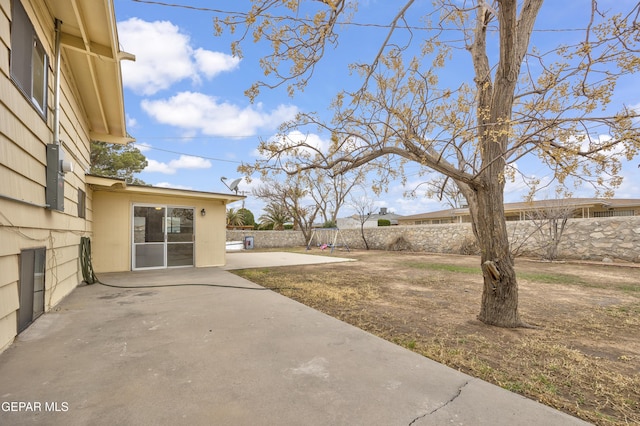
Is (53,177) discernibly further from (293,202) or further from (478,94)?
(293,202)

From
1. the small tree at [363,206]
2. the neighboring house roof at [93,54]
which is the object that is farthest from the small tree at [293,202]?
the neighboring house roof at [93,54]

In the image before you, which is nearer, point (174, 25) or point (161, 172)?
point (174, 25)

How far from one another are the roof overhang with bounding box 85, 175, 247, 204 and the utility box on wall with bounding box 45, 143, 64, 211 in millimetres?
2871

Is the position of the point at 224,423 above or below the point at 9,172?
below

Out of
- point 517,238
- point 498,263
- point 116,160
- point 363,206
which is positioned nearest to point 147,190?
point 498,263

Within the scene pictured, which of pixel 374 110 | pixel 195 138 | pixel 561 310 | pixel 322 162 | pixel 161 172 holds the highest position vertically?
pixel 195 138

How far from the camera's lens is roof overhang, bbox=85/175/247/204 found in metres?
6.56

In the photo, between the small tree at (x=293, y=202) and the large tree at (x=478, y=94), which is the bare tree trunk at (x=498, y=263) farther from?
the small tree at (x=293, y=202)

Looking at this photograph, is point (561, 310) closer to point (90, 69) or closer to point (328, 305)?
point (328, 305)

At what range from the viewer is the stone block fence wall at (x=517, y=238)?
33.2 feet

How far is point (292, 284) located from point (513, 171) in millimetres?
4592

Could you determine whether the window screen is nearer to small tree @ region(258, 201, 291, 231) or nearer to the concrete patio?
the concrete patio

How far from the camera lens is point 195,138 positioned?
19.3 meters

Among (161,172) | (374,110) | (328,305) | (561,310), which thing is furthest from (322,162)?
(161,172)
